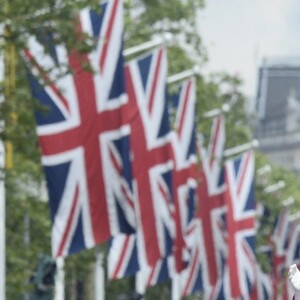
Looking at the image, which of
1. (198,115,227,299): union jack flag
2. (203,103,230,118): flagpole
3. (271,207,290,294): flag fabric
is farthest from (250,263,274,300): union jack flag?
(198,115,227,299): union jack flag

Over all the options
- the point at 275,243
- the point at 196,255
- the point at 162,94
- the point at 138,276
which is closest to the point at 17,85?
the point at 162,94

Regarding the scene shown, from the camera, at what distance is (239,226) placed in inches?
2034

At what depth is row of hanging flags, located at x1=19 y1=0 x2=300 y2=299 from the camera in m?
28.3

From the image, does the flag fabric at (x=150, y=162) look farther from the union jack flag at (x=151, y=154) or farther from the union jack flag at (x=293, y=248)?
the union jack flag at (x=293, y=248)

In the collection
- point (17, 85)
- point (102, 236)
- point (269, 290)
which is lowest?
point (269, 290)

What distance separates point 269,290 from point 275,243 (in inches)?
199

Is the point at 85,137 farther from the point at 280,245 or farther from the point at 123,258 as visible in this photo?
the point at 280,245

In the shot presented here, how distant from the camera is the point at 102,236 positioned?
28.9m

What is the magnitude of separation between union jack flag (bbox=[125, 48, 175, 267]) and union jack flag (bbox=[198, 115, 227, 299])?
9632 mm

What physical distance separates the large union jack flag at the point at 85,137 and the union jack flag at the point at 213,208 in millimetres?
16984

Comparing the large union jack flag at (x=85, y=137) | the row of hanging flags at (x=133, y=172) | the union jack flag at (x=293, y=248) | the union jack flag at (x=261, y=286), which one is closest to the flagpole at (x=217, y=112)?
the row of hanging flags at (x=133, y=172)

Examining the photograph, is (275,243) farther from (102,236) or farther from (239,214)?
(102,236)

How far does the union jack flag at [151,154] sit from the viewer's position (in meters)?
→ 35.1

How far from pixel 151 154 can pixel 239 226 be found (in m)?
15.4
